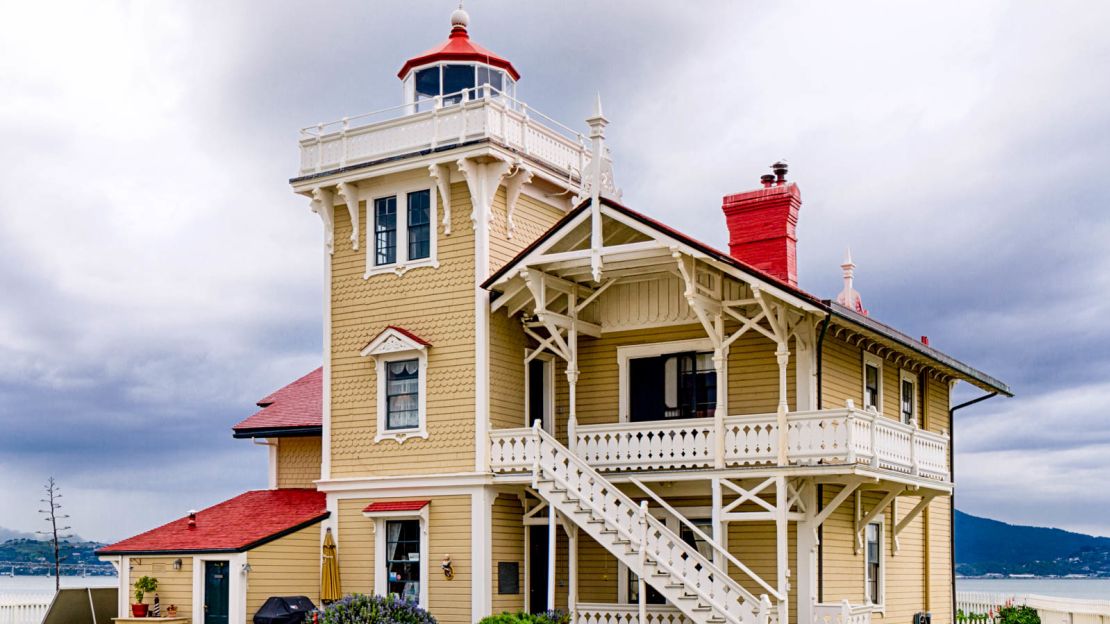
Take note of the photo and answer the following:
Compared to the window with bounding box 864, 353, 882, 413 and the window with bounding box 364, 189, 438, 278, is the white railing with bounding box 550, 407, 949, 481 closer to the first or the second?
the window with bounding box 864, 353, 882, 413

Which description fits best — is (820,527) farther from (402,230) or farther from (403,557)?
(402,230)

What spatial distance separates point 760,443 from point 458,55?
35.8 ft

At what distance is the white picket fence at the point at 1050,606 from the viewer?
113 ft

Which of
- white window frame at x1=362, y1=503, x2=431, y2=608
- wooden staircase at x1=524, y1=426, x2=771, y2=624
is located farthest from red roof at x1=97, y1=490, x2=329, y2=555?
wooden staircase at x1=524, y1=426, x2=771, y2=624

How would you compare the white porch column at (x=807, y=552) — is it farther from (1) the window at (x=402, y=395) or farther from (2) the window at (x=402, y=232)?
(2) the window at (x=402, y=232)

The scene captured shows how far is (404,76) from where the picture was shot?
30766 millimetres

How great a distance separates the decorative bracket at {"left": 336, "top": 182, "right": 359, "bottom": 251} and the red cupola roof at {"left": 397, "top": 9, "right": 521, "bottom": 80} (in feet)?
10.1

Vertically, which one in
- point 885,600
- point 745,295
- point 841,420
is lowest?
point 885,600

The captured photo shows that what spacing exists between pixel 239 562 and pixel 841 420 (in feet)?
38.7

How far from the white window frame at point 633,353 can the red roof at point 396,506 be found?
4233 mm

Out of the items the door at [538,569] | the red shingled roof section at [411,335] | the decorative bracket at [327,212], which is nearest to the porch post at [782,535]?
the door at [538,569]

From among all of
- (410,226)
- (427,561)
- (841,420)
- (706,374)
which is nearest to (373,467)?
(427,561)

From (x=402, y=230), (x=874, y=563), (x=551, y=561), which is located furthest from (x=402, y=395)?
(x=874, y=563)

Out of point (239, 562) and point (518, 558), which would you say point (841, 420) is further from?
point (239, 562)
